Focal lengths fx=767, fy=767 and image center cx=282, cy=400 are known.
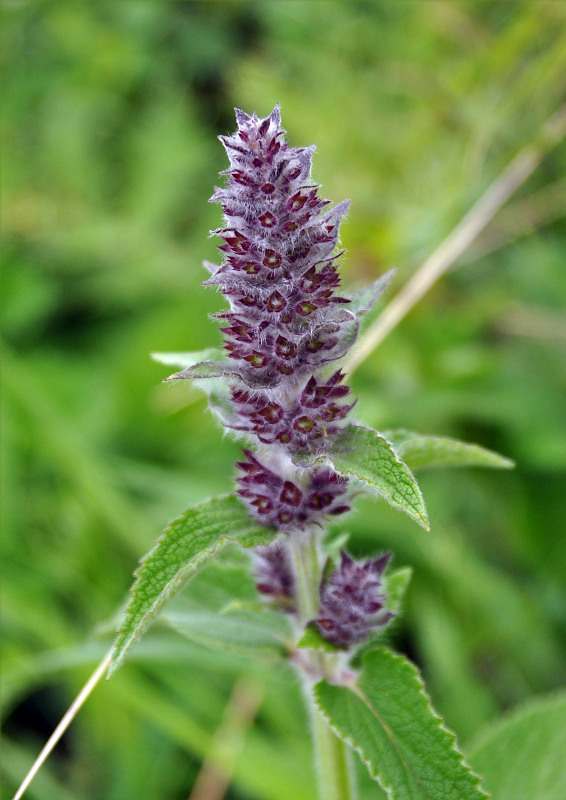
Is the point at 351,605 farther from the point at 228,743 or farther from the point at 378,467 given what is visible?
the point at 228,743

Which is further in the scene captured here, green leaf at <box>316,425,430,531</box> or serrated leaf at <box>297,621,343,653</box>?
serrated leaf at <box>297,621,343,653</box>

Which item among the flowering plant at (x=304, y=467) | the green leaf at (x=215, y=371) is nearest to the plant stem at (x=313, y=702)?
the flowering plant at (x=304, y=467)

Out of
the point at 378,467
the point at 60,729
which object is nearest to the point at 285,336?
the point at 378,467

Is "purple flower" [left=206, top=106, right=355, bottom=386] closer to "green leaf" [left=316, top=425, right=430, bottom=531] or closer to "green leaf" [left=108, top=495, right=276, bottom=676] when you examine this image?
"green leaf" [left=316, top=425, right=430, bottom=531]

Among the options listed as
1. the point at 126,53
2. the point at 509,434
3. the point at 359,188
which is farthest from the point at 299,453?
the point at 126,53

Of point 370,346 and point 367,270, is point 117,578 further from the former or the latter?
point 367,270

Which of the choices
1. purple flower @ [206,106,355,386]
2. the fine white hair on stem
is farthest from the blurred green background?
purple flower @ [206,106,355,386]

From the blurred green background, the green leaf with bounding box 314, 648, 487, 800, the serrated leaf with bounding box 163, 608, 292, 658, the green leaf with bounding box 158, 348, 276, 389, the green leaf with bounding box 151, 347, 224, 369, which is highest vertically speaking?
the blurred green background
